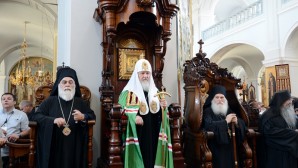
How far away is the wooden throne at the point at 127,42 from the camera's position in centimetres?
393

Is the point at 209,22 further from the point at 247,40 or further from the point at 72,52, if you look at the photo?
the point at 72,52

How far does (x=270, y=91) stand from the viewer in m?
11.7

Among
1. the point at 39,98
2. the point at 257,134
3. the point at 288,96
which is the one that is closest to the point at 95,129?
the point at 39,98

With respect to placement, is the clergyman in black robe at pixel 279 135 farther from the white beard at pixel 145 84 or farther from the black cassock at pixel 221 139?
the white beard at pixel 145 84

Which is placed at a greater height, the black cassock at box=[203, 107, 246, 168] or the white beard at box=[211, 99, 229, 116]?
the white beard at box=[211, 99, 229, 116]

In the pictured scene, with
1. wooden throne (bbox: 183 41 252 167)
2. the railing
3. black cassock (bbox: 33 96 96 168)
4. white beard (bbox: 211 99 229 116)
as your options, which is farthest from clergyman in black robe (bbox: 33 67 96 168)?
the railing

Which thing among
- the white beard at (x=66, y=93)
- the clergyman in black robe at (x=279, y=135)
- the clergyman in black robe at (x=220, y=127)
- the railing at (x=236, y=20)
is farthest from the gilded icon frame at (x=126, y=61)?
the railing at (x=236, y=20)

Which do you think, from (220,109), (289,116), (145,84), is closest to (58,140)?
(145,84)

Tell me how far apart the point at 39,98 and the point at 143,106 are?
Result: 1.64 meters

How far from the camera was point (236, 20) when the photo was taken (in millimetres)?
14609

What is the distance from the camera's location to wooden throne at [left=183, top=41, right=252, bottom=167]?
384 cm

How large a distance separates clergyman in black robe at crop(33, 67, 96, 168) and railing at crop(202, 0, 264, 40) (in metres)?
11.3

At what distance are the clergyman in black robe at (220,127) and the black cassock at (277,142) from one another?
0.37 metres

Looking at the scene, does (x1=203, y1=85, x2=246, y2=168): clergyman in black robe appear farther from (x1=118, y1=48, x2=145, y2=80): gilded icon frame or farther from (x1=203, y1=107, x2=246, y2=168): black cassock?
(x1=118, y1=48, x2=145, y2=80): gilded icon frame
